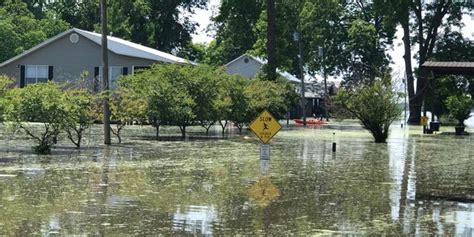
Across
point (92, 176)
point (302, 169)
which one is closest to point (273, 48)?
point (302, 169)

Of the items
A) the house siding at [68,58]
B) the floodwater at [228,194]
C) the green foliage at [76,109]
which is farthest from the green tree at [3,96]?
the house siding at [68,58]

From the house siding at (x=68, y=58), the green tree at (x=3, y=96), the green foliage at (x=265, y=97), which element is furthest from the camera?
the house siding at (x=68, y=58)

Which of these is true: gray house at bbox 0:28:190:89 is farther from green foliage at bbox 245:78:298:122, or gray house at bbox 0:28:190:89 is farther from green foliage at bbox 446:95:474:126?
green foliage at bbox 446:95:474:126

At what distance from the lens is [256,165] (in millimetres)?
19859

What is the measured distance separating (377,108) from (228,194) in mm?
22356

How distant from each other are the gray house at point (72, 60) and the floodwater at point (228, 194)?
103ft

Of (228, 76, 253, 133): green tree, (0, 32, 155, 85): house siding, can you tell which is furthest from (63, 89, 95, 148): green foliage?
(0, 32, 155, 85): house siding

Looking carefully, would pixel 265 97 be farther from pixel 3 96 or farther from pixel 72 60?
pixel 3 96

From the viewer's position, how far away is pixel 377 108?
114ft

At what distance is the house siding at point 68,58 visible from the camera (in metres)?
55.4

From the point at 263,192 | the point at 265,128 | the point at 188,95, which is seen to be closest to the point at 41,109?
the point at 265,128

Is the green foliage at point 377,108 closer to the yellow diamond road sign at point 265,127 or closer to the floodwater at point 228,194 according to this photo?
the floodwater at point 228,194

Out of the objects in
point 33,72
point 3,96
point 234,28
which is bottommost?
point 3,96

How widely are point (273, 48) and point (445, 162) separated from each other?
33243 mm
